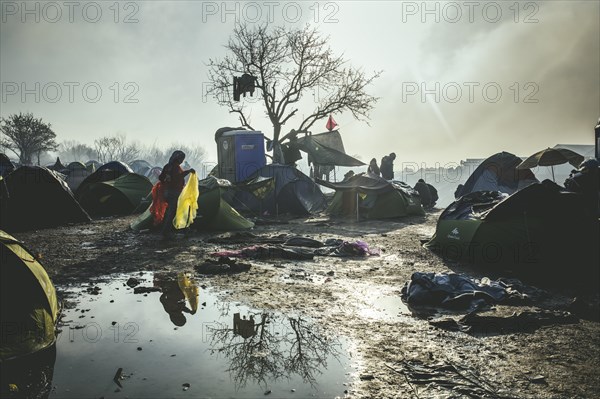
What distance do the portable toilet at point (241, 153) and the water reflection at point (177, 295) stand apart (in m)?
14.0

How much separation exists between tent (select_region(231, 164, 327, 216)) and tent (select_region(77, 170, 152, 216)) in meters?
3.70

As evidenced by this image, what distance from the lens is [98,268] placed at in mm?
6320

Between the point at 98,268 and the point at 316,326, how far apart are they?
13.6 ft

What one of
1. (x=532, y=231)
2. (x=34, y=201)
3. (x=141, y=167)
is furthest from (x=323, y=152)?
(x=141, y=167)

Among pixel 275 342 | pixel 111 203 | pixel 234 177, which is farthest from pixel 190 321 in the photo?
pixel 234 177

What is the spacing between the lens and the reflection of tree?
10.0 ft

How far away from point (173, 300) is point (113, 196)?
11.1 meters

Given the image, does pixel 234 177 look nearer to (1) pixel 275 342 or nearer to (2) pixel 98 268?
(2) pixel 98 268

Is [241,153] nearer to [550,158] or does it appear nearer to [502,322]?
[550,158]

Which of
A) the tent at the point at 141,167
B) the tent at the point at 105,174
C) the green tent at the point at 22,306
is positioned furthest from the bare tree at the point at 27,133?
the green tent at the point at 22,306

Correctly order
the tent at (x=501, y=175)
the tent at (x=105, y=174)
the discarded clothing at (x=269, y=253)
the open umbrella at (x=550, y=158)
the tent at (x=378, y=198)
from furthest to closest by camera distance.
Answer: the tent at (x=105, y=174) → the tent at (x=501, y=175) → the tent at (x=378, y=198) → the open umbrella at (x=550, y=158) → the discarded clothing at (x=269, y=253)

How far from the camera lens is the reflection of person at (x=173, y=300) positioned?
13.8 ft

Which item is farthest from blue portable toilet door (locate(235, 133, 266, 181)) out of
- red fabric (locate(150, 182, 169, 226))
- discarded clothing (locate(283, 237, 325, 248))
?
discarded clothing (locate(283, 237, 325, 248))

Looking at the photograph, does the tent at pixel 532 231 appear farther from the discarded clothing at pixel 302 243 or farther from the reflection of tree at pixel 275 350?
the reflection of tree at pixel 275 350
